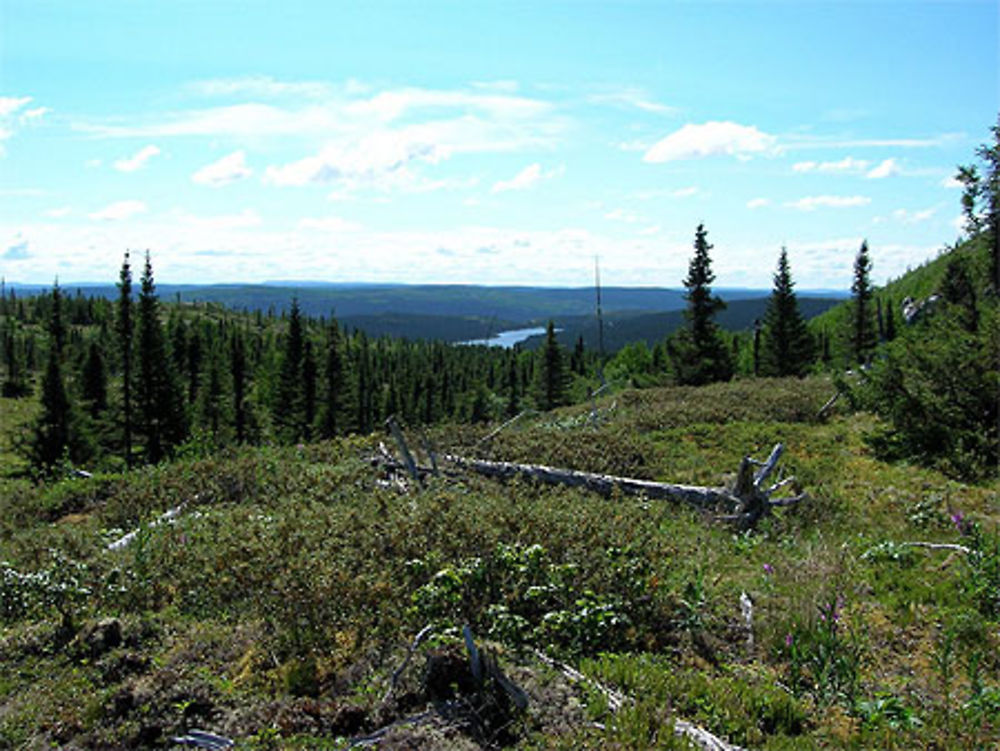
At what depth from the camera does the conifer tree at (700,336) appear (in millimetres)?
42156

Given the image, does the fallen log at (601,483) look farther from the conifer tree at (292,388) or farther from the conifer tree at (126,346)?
the conifer tree at (292,388)

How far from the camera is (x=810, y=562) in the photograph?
26.1ft

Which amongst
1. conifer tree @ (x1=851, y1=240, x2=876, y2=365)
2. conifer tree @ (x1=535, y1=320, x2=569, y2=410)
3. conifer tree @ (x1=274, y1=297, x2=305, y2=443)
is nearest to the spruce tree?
conifer tree @ (x1=274, y1=297, x2=305, y2=443)

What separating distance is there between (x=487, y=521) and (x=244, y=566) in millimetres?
2649

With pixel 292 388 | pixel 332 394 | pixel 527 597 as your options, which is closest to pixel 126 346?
pixel 292 388

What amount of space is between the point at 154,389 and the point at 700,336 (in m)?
35.1

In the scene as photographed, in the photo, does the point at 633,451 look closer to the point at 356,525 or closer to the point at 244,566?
Answer: the point at 356,525

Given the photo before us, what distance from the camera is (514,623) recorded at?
573 cm

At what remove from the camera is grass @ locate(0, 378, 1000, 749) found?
4828 mm

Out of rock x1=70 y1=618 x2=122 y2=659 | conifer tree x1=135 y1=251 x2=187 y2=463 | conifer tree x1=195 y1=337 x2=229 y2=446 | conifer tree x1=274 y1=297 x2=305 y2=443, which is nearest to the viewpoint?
rock x1=70 y1=618 x2=122 y2=659

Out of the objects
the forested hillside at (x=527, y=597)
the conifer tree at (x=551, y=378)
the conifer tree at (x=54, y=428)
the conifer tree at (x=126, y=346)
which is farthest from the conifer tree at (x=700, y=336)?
the conifer tree at (x=54, y=428)

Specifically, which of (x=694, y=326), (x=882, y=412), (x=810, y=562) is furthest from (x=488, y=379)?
(x=810, y=562)

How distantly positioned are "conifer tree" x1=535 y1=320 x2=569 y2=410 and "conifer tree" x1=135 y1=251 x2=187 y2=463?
33.1 metres

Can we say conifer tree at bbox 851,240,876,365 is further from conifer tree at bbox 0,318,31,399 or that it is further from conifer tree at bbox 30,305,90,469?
conifer tree at bbox 0,318,31,399
